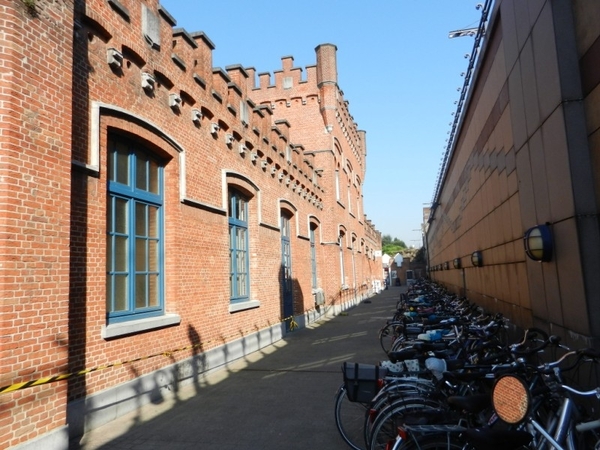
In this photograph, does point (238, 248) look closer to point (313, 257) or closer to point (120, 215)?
point (120, 215)

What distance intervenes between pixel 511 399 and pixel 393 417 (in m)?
1.49

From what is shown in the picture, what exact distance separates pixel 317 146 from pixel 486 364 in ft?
55.9

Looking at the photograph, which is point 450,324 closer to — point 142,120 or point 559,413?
point 559,413

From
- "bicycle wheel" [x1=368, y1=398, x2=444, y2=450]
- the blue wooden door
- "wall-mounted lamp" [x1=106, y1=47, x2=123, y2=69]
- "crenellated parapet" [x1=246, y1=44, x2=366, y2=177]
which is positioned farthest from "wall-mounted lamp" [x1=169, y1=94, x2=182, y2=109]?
"crenellated parapet" [x1=246, y1=44, x2=366, y2=177]

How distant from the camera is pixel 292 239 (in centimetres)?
1490

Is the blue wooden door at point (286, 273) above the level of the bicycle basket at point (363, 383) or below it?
above

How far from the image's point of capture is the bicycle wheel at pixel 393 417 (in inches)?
145

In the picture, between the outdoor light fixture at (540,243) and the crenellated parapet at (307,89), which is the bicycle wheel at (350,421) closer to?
the outdoor light fixture at (540,243)

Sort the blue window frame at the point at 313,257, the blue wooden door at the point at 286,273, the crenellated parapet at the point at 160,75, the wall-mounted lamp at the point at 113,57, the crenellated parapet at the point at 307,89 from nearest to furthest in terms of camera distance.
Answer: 1. the crenellated parapet at the point at 160,75
2. the wall-mounted lamp at the point at 113,57
3. the blue wooden door at the point at 286,273
4. the blue window frame at the point at 313,257
5. the crenellated parapet at the point at 307,89

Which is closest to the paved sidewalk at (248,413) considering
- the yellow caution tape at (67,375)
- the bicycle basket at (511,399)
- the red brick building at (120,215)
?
the red brick building at (120,215)

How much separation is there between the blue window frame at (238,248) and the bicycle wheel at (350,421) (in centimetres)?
480

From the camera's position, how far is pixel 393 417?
377cm

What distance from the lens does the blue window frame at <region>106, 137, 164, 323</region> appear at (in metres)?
6.37

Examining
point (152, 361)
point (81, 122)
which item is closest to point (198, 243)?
point (152, 361)
